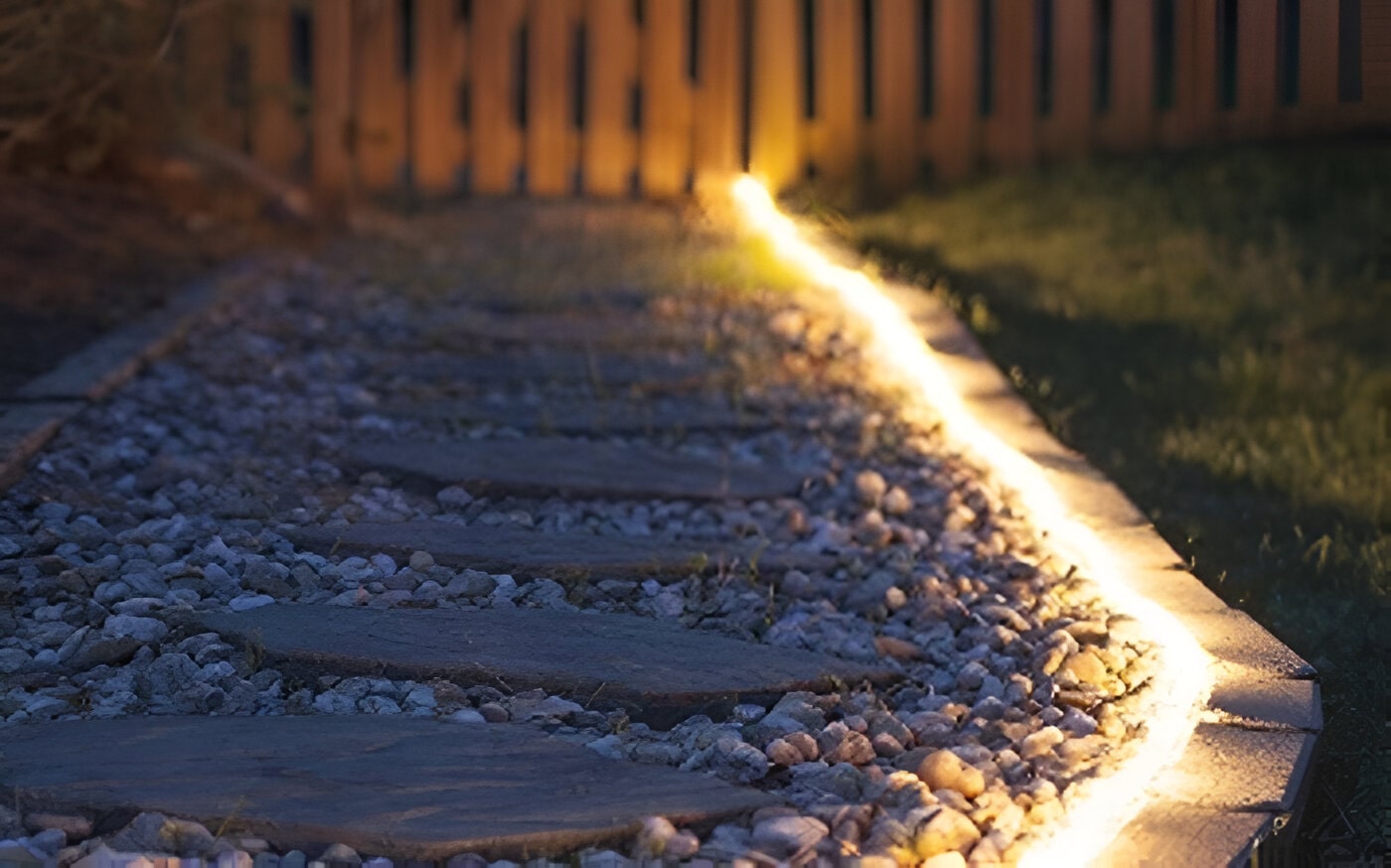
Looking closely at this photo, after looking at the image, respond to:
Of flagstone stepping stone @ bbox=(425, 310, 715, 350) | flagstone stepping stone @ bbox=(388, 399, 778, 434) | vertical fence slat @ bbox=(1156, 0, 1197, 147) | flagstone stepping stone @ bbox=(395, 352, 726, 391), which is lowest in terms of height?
flagstone stepping stone @ bbox=(388, 399, 778, 434)

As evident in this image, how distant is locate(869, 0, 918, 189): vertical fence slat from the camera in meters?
6.57

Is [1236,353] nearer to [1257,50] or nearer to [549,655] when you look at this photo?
[1257,50]

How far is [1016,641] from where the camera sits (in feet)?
8.67

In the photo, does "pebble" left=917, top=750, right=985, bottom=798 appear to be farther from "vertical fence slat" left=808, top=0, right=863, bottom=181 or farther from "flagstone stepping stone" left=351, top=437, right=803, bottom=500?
"vertical fence slat" left=808, top=0, right=863, bottom=181

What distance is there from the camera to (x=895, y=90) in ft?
21.6

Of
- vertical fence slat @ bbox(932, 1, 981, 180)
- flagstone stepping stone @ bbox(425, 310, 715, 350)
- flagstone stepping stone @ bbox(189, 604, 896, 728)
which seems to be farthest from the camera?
vertical fence slat @ bbox(932, 1, 981, 180)

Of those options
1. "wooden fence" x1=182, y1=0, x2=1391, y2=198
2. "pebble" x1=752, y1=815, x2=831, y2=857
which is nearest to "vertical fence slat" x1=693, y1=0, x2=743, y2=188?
"wooden fence" x1=182, y1=0, x2=1391, y2=198

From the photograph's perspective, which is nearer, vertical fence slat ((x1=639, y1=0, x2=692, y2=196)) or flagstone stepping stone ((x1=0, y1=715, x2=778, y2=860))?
flagstone stepping stone ((x1=0, y1=715, x2=778, y2=860))

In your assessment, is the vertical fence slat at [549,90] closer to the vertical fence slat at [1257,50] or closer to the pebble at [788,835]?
the vertical fence slat at [1257,50]

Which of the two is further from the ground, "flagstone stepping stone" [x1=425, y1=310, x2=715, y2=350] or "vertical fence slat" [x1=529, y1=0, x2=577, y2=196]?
"vertical fence slat" [x1=529, y1=0, x2=577, y2=196]

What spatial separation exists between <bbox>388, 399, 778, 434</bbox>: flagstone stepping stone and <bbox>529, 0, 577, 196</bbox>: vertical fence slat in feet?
10.2

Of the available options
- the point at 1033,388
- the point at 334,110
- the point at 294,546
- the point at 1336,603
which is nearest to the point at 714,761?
the point at 294,546

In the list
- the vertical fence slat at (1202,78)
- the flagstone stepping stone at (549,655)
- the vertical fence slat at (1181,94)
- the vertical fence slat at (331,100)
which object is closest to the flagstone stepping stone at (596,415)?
the flagstone stepping stone at (549,655)

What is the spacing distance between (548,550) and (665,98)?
13.8 feet
